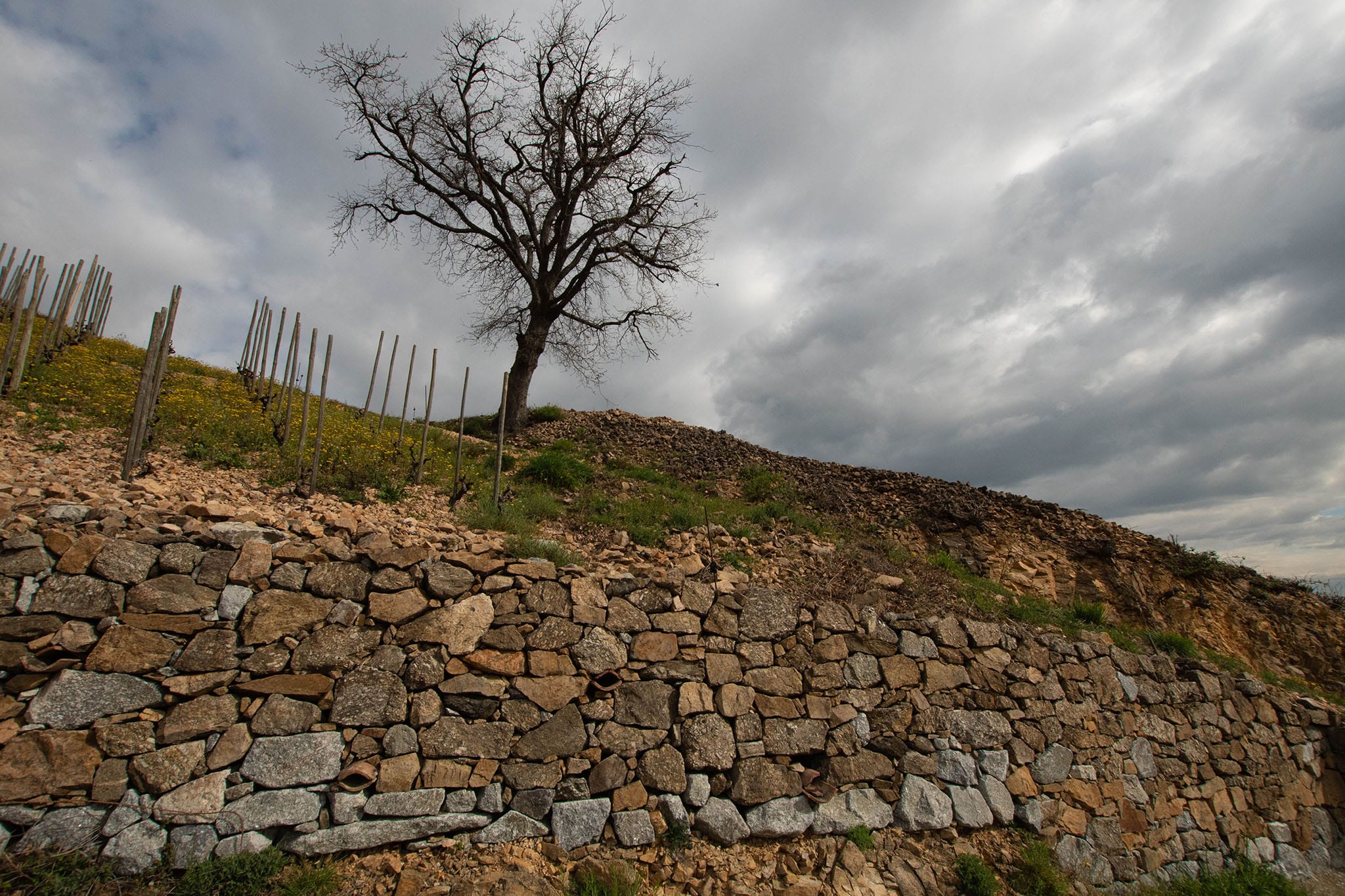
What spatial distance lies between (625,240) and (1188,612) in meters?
15.1

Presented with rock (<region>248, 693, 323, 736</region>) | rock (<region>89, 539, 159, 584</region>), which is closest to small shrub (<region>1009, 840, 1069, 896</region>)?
rock (<region>248, 693, 323, 736</region>)

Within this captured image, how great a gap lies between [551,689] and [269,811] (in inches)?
79.9

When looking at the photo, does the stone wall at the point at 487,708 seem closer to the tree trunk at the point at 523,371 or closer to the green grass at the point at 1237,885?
the green grass at the point at 1237,885

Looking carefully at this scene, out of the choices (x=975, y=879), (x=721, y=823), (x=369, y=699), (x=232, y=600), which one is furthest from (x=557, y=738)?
(x=975, y=879)

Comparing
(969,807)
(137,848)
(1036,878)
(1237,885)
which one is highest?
(137,848)

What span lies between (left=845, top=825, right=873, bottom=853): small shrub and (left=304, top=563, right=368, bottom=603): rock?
478 cm

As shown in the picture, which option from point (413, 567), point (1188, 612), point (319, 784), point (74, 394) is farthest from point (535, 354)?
point (1188, 612)

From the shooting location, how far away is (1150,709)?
791 cm

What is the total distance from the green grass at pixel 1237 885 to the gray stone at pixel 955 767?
8.75ft

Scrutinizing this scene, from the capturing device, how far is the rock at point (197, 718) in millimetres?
4000

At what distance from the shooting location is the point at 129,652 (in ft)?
13.3

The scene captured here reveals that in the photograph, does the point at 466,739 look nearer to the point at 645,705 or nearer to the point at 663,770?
the point at 645,705

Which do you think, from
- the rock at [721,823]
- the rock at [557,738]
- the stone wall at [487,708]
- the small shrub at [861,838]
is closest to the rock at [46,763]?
the stone wall at [487,708]

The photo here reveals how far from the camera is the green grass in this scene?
695 centimetres
